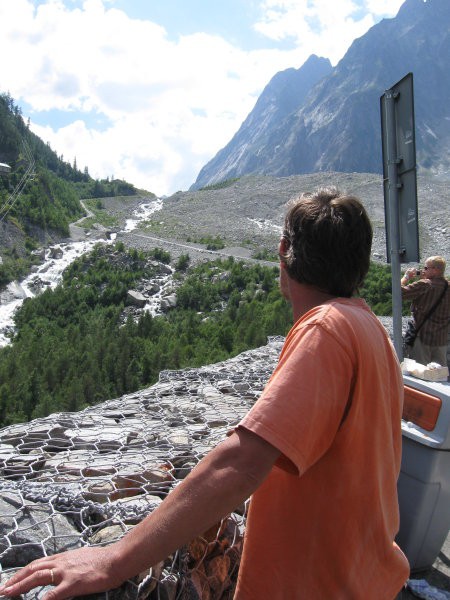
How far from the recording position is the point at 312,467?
1243 millimetres

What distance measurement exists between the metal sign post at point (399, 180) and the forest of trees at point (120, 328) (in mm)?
7714

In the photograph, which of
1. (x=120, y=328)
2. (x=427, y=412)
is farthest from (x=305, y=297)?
(x=120, y=328)

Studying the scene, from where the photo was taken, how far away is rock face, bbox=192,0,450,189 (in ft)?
482

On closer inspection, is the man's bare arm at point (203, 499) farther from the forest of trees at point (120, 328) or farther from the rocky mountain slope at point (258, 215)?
the rocky mountain slope at point (258, 215)

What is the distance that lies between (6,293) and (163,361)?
20.7m

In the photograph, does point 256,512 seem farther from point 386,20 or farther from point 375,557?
point 386,20

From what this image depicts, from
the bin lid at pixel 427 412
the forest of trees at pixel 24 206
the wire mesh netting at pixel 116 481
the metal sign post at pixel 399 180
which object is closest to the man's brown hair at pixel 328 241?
the wire mesh netting at pixel 116 481

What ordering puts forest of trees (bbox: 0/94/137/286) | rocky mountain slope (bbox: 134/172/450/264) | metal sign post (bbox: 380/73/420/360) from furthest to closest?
forest of trees (bbox: 0/94/137/286)
rocky mountain slope (bbox: 134/172/450/264)
metal sign post (bbox: 380/73/420/360)

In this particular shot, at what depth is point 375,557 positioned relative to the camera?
1.31 meters

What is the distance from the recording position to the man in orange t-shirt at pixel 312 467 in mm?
1123

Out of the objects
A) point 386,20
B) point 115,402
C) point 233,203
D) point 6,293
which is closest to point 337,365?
point 115,402

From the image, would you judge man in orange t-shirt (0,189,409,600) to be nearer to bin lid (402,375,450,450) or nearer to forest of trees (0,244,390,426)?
bin lid (402,375,450,450)

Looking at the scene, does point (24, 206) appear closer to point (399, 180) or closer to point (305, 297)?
point (399, 180)

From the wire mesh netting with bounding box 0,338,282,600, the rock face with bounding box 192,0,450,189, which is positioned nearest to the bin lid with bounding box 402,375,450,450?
the wire mesh netting with bounding box 0,338,282,600
